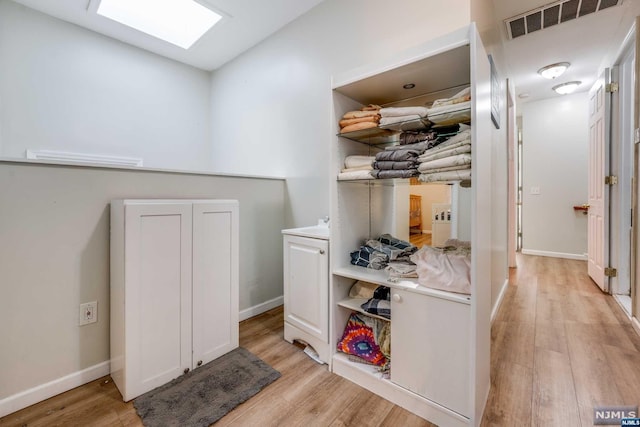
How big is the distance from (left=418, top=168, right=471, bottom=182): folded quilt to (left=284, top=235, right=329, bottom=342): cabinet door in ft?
2.25

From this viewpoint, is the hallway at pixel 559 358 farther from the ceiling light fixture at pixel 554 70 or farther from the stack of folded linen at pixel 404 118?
the ceiling light fixture at pixel 554 70

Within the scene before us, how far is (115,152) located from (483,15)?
3510mm

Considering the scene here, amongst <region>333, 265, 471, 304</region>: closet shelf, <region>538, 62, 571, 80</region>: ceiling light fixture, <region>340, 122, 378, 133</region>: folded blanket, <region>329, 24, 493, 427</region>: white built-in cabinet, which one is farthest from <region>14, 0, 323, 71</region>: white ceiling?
<region>538, 62, 571, 80</region>: ceiling light fixture

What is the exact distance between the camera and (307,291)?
1.78 m

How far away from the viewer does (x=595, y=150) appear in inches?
122

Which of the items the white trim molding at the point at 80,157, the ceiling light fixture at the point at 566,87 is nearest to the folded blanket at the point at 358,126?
the white trim molding at the point at 80,157

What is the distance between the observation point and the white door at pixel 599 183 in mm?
2783

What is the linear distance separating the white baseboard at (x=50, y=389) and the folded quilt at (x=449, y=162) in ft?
6.86

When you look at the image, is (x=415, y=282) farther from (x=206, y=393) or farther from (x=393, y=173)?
(x=206, y=393)

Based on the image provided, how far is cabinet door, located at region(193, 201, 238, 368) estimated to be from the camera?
1645mm

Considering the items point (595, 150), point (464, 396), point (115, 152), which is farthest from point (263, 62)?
point (595, 150)

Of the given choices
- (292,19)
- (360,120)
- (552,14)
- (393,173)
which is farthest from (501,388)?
(292,19)

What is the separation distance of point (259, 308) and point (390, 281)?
1504 mm

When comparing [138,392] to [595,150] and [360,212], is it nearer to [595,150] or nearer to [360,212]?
[360,212]
